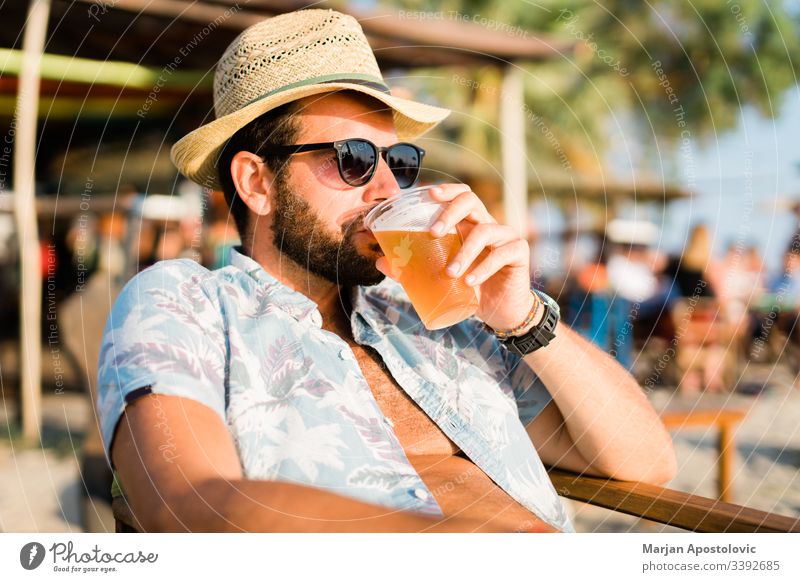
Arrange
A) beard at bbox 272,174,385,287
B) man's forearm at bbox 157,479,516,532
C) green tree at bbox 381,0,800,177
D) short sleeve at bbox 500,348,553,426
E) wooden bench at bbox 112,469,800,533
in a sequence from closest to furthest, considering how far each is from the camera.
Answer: man's forearm at bbox 157,479,516,532 → wooden bench at bbox 112,469,800,533 → beard at bbox 272,174,385,287 → short sleeve at bbox 500,348,553,426 → green tree at bbox 381,0,800,177

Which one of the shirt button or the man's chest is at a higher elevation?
the man's chest

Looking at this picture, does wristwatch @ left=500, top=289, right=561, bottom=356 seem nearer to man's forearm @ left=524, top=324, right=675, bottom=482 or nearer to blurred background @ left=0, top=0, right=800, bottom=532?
man's forearm @ left=524, top=324, right=675, bottom=482

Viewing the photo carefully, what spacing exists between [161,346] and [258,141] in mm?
620

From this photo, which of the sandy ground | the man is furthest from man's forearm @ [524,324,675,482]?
the sandy ground

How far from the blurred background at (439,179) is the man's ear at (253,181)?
0.20 meters

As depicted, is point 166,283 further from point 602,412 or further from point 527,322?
point 602,412

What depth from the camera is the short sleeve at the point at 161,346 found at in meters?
1.23

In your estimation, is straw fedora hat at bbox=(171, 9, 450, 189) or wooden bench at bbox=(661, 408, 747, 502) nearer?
straw fedora hat at bbox=(171, 9, 450, 189)

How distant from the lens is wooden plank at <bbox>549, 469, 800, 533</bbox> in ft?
5.10

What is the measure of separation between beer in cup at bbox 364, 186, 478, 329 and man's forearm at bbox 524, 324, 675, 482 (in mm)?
347

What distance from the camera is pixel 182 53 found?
4332 mm
